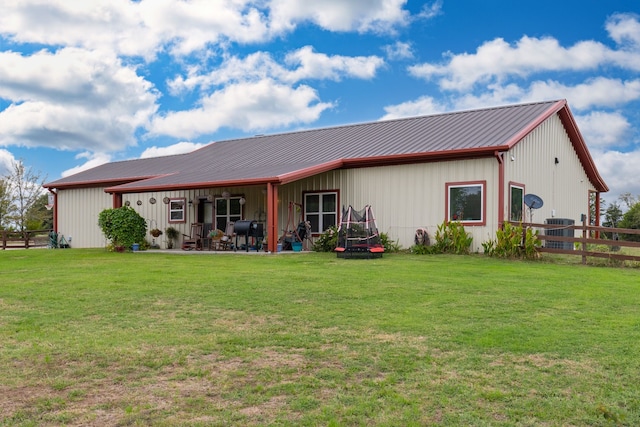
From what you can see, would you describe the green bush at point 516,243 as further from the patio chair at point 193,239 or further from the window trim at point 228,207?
the patio chair at point 193,239

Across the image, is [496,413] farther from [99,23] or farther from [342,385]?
[99,23]

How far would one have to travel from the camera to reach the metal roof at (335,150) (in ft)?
51.6

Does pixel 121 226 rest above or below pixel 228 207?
below

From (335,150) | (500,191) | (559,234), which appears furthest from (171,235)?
(559,234)

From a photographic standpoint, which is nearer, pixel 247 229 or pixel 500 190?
pixel 500 190

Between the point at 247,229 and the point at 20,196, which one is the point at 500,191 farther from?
the point at 20,196

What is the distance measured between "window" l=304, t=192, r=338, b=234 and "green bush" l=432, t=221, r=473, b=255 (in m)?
3.67

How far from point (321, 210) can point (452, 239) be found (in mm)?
4696

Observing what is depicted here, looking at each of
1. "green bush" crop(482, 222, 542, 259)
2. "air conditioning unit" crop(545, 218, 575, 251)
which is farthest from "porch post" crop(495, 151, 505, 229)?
"air conditioning unit" crop(545, 218, 575, 251)

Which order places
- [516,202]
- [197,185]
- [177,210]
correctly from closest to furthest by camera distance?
[516,202], [197,185], [177,210]

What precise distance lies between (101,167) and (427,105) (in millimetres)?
16153

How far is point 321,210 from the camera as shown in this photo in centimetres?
1798

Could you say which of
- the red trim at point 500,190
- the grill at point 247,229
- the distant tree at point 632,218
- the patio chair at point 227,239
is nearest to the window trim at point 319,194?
the grill at point 247,229

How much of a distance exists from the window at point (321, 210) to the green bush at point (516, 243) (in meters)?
5.43
